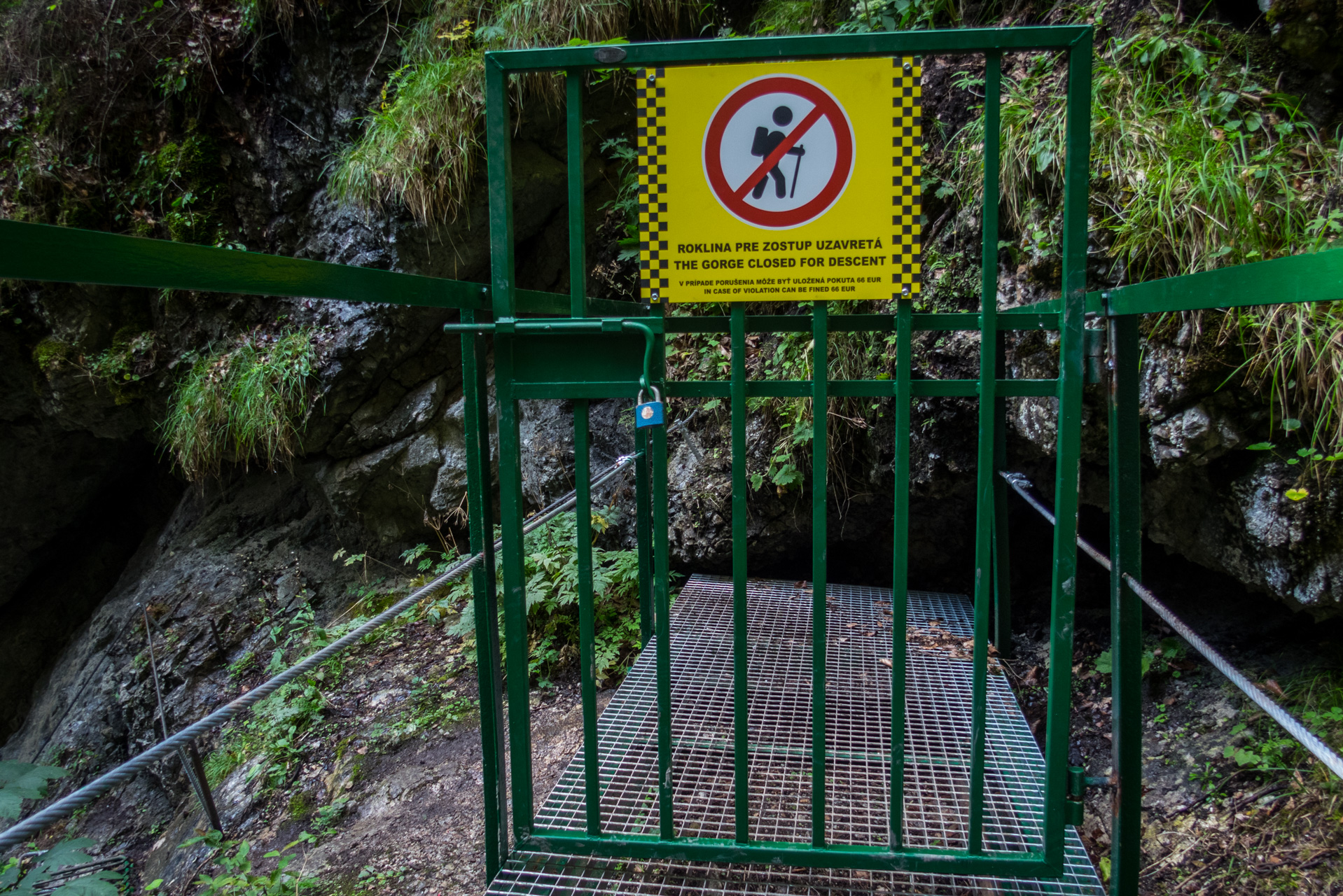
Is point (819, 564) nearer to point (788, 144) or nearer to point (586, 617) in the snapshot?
point (586, 617)

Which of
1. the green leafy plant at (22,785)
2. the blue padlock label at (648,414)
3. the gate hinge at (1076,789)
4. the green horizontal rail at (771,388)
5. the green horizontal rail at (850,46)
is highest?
the green horizontal rail at (850,46)

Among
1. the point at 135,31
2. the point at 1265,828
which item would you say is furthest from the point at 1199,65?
the point at 135,31

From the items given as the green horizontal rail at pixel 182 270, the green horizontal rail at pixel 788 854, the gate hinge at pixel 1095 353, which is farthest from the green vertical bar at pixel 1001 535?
the green horizontal rail at pixel 182 270

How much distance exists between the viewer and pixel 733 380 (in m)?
1.75

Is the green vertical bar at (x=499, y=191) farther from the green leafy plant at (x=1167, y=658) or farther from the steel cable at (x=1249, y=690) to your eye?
the green leafy plant at (x=1167, y=658)

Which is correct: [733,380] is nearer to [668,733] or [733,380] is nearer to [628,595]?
[668,733]

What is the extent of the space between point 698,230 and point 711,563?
2.97 meters

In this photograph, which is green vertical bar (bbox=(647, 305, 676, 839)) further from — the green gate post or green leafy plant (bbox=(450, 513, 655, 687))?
green leafy plant (bbox=(450, 513, 655, 687))

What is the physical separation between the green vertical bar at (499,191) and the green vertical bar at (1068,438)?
4.29 feet

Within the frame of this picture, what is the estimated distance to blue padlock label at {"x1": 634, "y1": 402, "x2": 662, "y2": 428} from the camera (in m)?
1.61

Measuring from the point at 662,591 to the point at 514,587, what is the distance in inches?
15.6

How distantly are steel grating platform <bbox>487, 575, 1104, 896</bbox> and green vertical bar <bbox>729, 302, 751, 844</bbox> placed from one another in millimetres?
342

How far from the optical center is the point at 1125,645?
1.80 m

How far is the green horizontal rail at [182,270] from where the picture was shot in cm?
102
